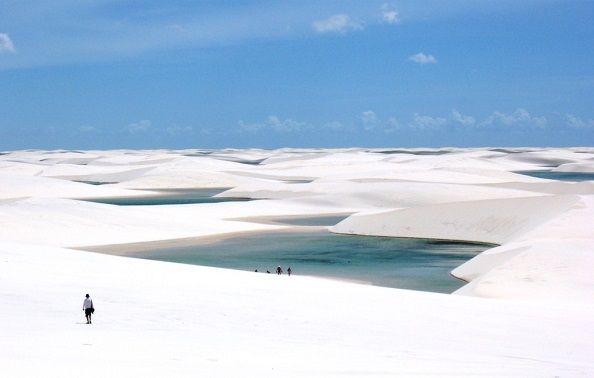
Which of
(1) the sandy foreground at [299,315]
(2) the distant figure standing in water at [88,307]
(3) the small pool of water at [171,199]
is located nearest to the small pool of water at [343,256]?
(1) the sandy foreground at [299,315]

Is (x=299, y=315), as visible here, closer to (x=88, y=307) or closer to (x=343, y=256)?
(x=88, y=307)

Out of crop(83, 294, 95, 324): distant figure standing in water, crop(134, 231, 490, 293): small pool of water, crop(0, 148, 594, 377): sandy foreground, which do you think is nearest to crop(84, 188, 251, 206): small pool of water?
crop(134, 231, 490, 293): small pool of water

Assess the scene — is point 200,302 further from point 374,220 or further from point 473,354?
point 374,220

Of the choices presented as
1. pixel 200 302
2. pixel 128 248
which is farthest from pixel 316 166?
pixel 200 302

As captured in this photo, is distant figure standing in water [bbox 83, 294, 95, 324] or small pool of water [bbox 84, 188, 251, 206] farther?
small pool of water [bbox 84, 188, 251, 206]

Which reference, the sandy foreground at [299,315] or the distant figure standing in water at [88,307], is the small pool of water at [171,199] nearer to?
the sandy foreground at [299,315]

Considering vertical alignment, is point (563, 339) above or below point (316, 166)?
below

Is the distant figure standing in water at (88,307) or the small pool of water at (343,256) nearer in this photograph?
the distant figure standing in water at (88,307)

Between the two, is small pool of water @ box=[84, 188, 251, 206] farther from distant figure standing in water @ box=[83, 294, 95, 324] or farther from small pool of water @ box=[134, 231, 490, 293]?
distant figure standing in water @ box=[83, 294, 95, 324]

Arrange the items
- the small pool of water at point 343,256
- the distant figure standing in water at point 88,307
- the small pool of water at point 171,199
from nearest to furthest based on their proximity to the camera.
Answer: the distant figure standing in water at point 88,307, the small pool of water at point 343,256, the small pool of water at point 171,199
